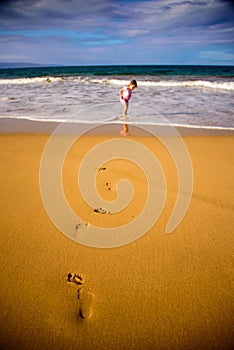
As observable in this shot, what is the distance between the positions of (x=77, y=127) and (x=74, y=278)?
172 inches

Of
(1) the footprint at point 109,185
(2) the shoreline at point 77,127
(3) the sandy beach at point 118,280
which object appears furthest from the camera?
(2) the shoreline at point 77,127

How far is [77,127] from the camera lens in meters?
5.53

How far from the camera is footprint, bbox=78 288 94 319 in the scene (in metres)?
1.35

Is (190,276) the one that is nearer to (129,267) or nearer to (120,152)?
(129,267)

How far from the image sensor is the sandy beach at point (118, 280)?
49.5 inches

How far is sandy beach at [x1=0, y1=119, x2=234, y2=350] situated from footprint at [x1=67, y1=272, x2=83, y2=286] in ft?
0.03

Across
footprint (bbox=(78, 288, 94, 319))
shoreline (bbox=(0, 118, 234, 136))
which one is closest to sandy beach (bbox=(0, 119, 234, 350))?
footprint (bbox=(78, 288, 94, 319))

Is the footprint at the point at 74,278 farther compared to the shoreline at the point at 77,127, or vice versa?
the shoreline at the point at 77,127

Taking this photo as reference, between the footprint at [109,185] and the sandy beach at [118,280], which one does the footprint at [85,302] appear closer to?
the sandy beach at [118,280]

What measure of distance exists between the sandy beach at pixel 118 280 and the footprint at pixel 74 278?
0.01 meters

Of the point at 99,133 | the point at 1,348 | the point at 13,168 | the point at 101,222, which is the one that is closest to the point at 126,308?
the point at 1,348

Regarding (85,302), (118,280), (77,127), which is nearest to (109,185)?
(118,280)

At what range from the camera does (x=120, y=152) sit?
12.1ft

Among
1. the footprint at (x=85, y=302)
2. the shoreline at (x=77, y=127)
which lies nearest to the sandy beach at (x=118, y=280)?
the footprint at (x=85, y=302)
